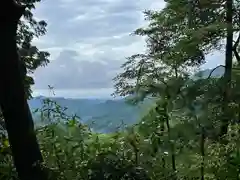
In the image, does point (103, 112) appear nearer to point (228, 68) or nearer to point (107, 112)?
point (107, 112)

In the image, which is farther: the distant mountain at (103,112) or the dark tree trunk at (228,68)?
the distant mountain at (103,112)

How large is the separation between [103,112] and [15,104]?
0.64m

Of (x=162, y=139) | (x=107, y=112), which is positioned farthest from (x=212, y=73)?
(x=107, y=112)

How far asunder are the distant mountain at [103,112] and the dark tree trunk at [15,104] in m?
0.10

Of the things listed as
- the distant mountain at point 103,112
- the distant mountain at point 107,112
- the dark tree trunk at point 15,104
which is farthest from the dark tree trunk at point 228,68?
the dark tree trunk at point 15,104

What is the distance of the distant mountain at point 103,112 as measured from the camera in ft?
8.72

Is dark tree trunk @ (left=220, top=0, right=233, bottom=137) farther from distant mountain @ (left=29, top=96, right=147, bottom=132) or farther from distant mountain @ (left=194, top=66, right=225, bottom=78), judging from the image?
distant mountain @ (left=29, top=96, right=147, bottom=132)

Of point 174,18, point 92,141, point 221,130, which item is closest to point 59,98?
point 92,141

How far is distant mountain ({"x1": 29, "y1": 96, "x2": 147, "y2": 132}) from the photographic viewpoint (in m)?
2.66

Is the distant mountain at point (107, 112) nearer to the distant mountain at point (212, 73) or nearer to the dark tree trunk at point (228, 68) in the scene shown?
the distant mountain at point (212, 73)

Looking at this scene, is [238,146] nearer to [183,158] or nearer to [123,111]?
[183,158]

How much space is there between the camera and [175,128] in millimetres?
2320

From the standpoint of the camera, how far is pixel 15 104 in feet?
9.11

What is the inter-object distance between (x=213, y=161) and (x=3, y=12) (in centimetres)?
147
